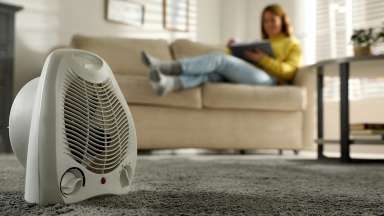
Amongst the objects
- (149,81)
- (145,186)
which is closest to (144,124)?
(149,81)

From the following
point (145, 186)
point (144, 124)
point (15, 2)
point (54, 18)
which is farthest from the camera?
point (54, 18)

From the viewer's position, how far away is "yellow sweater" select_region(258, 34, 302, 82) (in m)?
3.21

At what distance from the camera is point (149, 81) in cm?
274

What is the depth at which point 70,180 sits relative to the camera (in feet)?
2.32

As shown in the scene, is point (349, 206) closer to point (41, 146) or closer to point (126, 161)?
point (126, 161)

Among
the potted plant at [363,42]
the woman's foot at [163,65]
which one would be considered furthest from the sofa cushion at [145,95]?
the potted plant at [363,42]

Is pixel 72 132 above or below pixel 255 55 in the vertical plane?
below

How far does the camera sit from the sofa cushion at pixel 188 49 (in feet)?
12.0

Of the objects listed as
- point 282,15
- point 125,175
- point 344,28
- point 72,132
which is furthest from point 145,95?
point 344,28

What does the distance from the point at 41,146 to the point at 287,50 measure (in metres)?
2.89

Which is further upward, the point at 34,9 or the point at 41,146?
the point at 34,9

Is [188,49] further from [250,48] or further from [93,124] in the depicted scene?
[93,124]

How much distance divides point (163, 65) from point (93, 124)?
6.80ft

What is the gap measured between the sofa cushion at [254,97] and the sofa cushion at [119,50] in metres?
0.69
